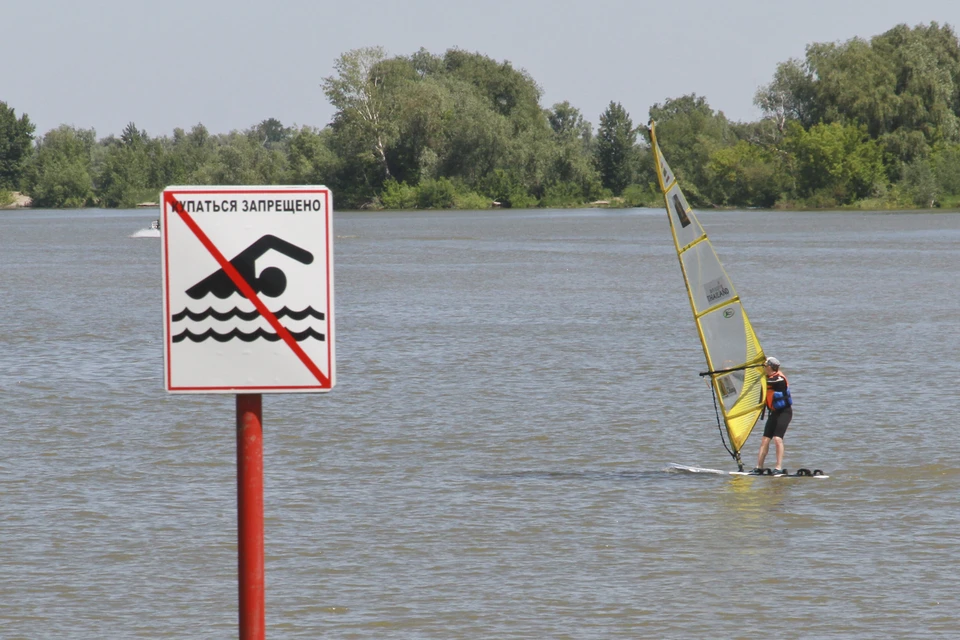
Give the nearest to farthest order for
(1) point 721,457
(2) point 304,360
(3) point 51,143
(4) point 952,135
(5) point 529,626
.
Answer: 1. (2) point 304,360
2. (5) point 529,626
3. (1) point 721,457
4. (4) point 952,135
5. (3) point 51,143

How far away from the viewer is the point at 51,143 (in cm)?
18475

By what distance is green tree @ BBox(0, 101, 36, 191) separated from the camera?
7003 inches

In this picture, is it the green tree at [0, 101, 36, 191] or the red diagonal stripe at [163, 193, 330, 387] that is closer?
the red diagonal stripe at [163, 193, 330, 387]

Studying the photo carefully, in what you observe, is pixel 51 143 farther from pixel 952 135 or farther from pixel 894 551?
pixel 894 551

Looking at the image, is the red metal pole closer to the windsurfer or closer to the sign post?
the sign post

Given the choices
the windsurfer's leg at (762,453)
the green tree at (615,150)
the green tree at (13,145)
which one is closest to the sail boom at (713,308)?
the windsurfer's leg at (762,453)

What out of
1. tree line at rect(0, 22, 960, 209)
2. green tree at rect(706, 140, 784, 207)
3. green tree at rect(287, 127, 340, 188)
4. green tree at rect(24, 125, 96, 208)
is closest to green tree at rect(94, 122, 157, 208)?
green tree at rect(24, 125, 96, 208)

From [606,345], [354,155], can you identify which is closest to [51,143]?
[354,155]

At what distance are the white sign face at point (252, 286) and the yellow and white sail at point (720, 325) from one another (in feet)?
36.8

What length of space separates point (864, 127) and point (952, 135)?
6624mm

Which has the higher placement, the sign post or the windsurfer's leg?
the sign post

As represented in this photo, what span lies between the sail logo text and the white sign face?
11480mm

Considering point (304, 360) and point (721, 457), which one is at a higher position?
point (304, 360)

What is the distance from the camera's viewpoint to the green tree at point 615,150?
149 m
